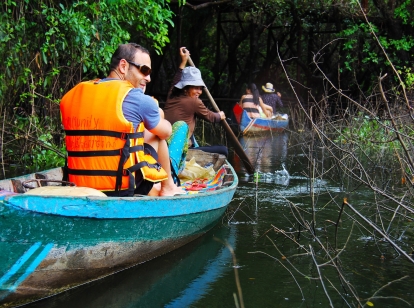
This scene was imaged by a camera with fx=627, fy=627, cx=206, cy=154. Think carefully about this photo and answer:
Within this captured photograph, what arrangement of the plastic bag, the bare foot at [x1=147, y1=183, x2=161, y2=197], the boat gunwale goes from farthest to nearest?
the plastic bag < the bare foot at [x1=147, y1=183, x2=161, y2=197] < the boat gunwale

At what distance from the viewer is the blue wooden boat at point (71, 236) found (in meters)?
3.34

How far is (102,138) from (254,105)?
1160cm

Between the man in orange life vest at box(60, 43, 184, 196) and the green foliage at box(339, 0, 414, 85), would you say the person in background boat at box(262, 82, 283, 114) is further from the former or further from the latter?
the man in orange life vest at box(60, 43, 184, 196)

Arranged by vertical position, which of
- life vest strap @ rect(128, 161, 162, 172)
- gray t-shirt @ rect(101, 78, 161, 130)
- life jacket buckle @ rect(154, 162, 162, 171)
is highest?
gray t-shirt @ rect(101, 78, 161, 130)

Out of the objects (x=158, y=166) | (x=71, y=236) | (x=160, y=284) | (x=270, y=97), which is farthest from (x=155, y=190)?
(x=270, y=97)

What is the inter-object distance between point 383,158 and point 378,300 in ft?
13.4

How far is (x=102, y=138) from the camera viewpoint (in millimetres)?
3959

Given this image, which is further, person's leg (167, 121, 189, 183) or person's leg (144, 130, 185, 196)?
person's leg (167, 121, 189, 183)

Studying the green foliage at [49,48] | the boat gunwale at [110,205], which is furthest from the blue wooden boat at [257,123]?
the boat gunwale at [110,205]

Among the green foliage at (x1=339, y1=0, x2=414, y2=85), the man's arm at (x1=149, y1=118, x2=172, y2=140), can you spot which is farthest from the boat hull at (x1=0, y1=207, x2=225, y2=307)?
the green foliage at (x1=339, y1=0, x2=414, y2=85)

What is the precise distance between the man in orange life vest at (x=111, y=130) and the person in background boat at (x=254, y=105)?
35.7 ft

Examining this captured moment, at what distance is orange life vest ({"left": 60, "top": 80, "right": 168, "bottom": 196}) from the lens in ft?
12.9

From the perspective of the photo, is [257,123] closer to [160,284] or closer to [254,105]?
[254,105]

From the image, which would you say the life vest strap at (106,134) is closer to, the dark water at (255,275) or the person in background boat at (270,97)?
the dark water at (255,275)
